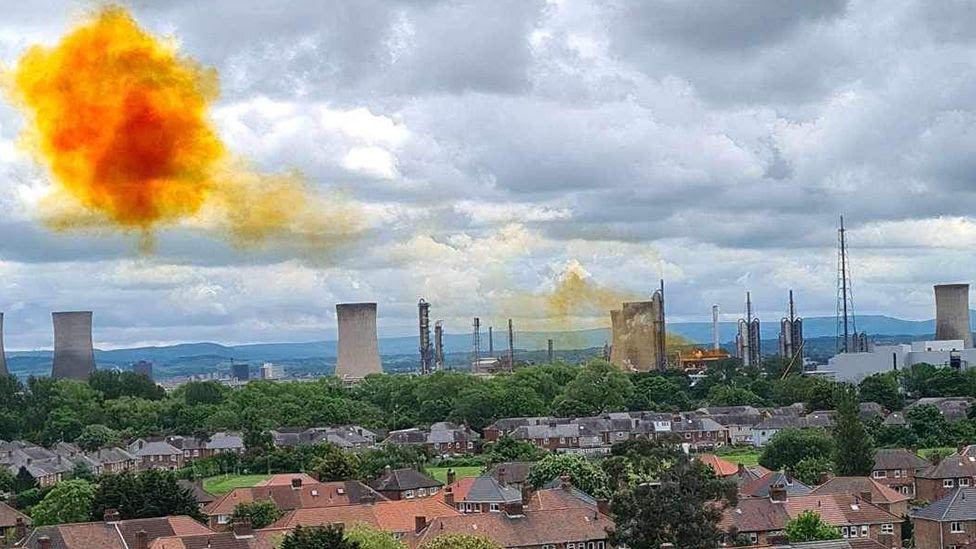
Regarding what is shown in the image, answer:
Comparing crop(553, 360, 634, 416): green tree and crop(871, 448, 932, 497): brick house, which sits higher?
crop(553, 360, 634, 416): green tree

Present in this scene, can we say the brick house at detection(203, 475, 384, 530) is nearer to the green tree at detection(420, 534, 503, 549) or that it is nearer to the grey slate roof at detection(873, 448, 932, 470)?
the green tree at detection(420, 534, 503, 549)

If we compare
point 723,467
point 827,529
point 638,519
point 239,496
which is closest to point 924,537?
point 827,529

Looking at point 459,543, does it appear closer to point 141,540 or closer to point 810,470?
point 141,540

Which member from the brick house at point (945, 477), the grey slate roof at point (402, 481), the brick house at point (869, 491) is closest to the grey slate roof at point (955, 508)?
the brick house at point (869, 491)

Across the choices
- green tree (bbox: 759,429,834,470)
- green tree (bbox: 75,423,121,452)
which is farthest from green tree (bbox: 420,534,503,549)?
green tree (bbox: 75,423,121,452)

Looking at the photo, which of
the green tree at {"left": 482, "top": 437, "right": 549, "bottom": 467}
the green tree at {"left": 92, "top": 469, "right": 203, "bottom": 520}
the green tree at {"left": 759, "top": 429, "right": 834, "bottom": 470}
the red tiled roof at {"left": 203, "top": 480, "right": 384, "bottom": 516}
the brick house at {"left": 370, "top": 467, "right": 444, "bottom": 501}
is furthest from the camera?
the green tree at {"left": 482, "top": 437, "right": 549, "bottom": 467}

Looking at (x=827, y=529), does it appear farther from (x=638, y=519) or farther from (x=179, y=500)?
(x=179, y=500)

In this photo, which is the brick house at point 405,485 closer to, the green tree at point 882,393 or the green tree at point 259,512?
the green tree at point 259,512
